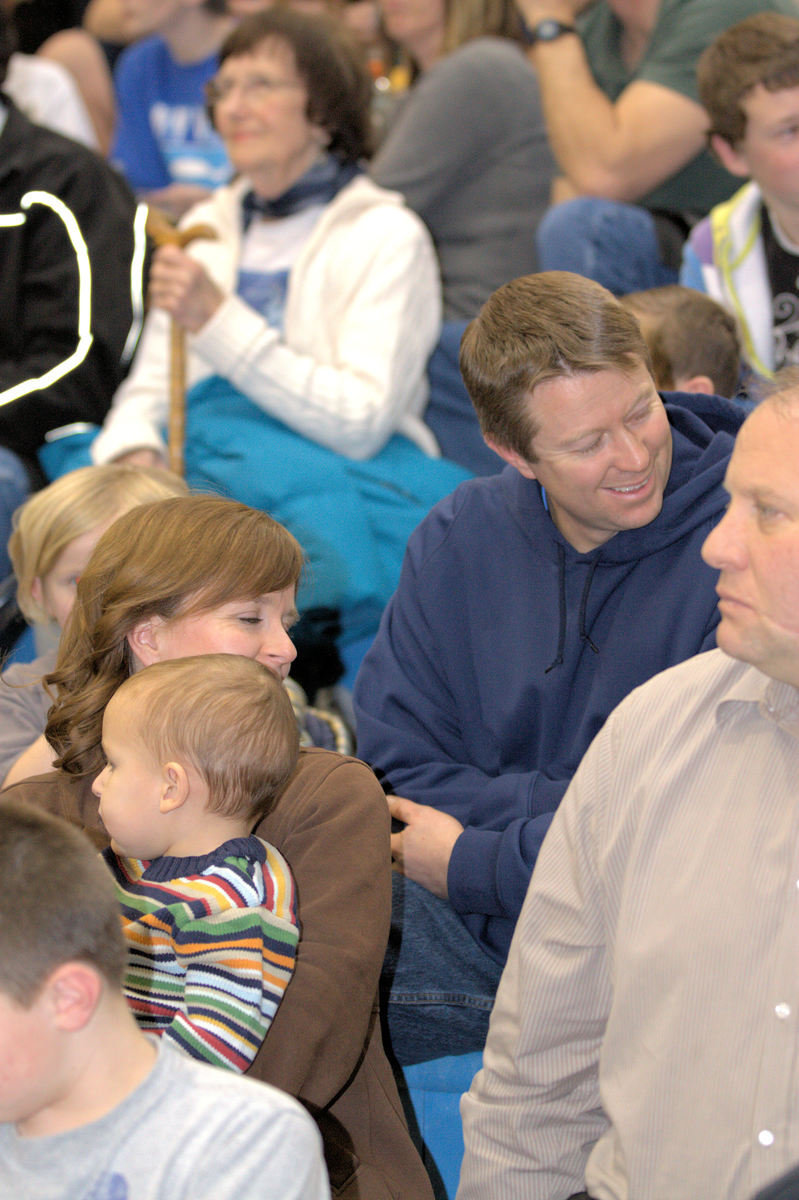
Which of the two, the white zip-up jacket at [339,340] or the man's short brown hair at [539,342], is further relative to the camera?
the white zip-up jacket at [339,340]

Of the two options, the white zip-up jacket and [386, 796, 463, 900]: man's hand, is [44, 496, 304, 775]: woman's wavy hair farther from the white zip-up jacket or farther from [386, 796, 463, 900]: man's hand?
the white zip-up jacket

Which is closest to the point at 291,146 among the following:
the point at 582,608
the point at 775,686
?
the point at 582,608

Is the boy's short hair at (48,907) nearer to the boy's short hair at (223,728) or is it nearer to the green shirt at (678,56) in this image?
the boy's short hair at (223,728)

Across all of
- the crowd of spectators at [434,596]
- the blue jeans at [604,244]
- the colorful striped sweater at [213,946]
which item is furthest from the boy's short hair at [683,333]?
the colorful striped sweater at [213,946]

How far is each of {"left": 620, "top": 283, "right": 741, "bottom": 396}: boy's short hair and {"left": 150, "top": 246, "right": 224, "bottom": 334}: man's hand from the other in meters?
0.97

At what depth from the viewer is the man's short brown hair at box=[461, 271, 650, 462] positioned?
177 centimetres

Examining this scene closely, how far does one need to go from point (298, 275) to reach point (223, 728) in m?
1.89

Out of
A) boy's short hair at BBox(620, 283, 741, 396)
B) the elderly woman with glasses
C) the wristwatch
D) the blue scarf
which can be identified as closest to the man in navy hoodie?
boy's short hair at BBox(620, 283, 741, 396)

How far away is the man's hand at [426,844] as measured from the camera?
181cm

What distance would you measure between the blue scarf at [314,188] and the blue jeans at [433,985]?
1858 mm

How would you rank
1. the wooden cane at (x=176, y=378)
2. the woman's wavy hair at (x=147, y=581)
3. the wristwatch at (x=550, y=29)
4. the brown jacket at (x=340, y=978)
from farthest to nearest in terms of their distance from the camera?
the wristwatch at (x=550, y=29)
the wooden cane at (x=176, y=378)
the woman's wavy hair at (x=147, y=581)
the brown jacket at (x=340, y=978)

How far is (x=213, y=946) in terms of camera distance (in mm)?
1268

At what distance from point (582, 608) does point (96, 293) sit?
5.84 feet

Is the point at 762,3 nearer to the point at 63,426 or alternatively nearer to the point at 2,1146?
the point at 63,426
